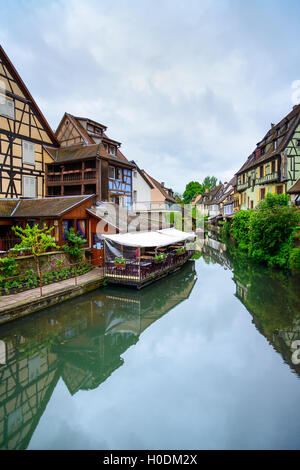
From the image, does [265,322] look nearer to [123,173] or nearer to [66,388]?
[66,388]

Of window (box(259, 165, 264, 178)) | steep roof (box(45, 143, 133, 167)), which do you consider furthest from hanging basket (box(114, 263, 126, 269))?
window (box(259, 165, 264, 178))

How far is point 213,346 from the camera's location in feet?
24.1

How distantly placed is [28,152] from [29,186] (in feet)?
7.51

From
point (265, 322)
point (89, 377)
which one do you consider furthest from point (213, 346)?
point (89, 377)

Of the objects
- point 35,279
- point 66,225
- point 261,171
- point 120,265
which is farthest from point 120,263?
point 261,171

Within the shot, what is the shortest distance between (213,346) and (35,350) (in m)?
5.05

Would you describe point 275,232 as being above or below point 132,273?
above

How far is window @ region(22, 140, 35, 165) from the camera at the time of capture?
1702 cm

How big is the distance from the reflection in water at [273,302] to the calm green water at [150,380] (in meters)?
0.06

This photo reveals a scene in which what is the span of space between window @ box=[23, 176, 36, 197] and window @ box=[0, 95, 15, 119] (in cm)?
389

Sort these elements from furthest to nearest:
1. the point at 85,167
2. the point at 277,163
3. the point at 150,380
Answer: the point at 277,163 → the point at 85,167 → the point at 150,380

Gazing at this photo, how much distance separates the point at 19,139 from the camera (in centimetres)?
1661

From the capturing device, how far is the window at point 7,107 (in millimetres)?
15562

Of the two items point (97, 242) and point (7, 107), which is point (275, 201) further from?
point (7, 107)
